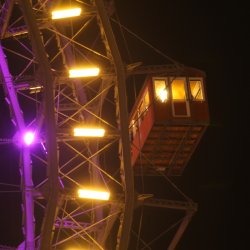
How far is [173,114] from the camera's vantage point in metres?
18.8

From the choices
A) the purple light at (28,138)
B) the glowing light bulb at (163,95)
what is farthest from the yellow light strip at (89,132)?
the glowing light bulb at (163,95)

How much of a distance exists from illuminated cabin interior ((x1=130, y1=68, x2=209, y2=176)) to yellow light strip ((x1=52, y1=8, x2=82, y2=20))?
16.0 ft

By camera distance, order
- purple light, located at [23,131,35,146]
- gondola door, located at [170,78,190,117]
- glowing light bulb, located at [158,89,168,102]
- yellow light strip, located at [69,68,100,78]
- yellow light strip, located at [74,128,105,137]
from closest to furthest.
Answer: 1. yellow light strip, located at [74,128,105,137]
2. yellow light strip, located at [69,68,100,78]
3. purple light, located at [23,131,35,146]
4. gondola door, located at [170,78,190,117]
5. glowing light bulb, located at [158,89,168,102]

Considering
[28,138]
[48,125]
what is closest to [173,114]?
[28,138]

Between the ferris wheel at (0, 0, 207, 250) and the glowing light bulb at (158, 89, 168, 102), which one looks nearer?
the ferris wheel at (0, 0, 207, 250)

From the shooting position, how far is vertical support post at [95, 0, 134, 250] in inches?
556

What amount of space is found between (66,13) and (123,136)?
154 inches

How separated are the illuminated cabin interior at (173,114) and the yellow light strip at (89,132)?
412cm

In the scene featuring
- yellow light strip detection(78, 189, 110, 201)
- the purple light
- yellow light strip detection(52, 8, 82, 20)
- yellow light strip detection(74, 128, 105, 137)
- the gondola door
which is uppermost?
yellow light strip detection(52, 8, 82, 20)

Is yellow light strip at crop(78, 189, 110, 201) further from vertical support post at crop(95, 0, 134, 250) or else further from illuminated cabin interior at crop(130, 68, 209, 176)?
illuminated cabin interior at crop(130, 68, 209, 176)

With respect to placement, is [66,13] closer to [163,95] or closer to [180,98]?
[163,95]

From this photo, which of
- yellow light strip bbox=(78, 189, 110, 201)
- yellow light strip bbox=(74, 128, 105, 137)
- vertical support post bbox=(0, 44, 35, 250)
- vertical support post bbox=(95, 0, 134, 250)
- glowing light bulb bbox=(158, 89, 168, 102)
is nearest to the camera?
yellow light strip bbox=(78, 189, 110, 201)

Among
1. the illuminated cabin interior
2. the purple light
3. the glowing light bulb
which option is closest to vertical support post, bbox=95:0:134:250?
the purple light

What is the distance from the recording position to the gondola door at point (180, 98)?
62.3 feet
